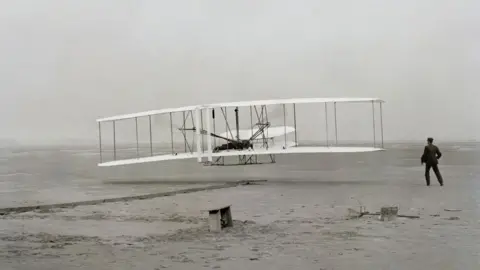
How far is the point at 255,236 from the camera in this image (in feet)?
20.4

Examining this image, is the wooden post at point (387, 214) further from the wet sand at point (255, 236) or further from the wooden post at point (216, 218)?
the wooden post at point (216, 218)

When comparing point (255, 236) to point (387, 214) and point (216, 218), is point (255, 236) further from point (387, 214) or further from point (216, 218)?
point (387, 214)

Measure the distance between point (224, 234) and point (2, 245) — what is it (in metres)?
2.21

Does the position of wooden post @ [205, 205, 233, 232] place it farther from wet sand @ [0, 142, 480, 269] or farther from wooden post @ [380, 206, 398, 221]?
wooden post @ [380, 206, 398, 221]

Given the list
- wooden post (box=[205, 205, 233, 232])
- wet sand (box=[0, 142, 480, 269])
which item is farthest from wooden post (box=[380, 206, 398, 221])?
wooden post (box=[205, 205, 233, 232])

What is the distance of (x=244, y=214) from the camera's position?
8.01 metres

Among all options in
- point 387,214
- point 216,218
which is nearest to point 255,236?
point 216,218

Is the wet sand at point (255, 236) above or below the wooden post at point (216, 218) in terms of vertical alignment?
below

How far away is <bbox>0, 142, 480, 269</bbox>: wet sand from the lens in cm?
505

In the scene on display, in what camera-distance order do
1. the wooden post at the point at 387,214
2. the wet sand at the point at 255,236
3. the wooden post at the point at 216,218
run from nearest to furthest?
the wet sand at the point at 255,236 < the wooden post at the point at 216,218 < the wooden post at the point at 387,214

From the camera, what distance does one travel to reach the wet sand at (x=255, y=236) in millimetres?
5047

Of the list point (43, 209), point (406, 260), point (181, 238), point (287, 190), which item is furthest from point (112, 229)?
point (287, 190)

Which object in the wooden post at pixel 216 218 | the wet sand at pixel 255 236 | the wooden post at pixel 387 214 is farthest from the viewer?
the wooden post at pixel 387 214

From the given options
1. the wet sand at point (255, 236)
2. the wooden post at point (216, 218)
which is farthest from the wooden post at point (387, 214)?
the wooden post at point (216, 218)
